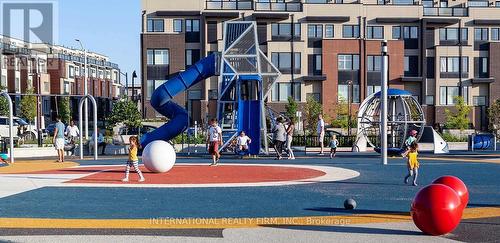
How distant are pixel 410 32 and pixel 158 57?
23.7m

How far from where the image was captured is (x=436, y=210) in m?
9.23

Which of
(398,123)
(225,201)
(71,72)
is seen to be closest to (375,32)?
(398,123)

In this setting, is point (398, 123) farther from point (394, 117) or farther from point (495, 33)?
point (495, 33)

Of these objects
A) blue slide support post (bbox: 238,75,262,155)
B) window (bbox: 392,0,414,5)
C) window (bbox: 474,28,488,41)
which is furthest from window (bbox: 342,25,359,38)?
blue slide support post (bbox: 238,75,262,155)

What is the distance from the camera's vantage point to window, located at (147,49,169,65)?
5947 cm

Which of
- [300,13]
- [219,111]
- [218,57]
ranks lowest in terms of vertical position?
[219,111]

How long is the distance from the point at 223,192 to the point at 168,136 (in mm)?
17744

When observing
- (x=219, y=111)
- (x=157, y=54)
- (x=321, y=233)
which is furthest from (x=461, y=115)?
(x=321, y=233)

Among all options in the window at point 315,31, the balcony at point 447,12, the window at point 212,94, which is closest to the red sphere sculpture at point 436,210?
the window at point 212,94

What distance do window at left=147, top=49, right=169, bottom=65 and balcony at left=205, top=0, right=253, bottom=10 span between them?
5.76 m

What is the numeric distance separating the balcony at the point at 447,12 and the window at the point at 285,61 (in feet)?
44.0

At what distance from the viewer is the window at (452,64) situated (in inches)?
2413

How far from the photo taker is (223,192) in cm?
1499

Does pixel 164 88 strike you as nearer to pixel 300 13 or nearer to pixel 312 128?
pixel 312 128
